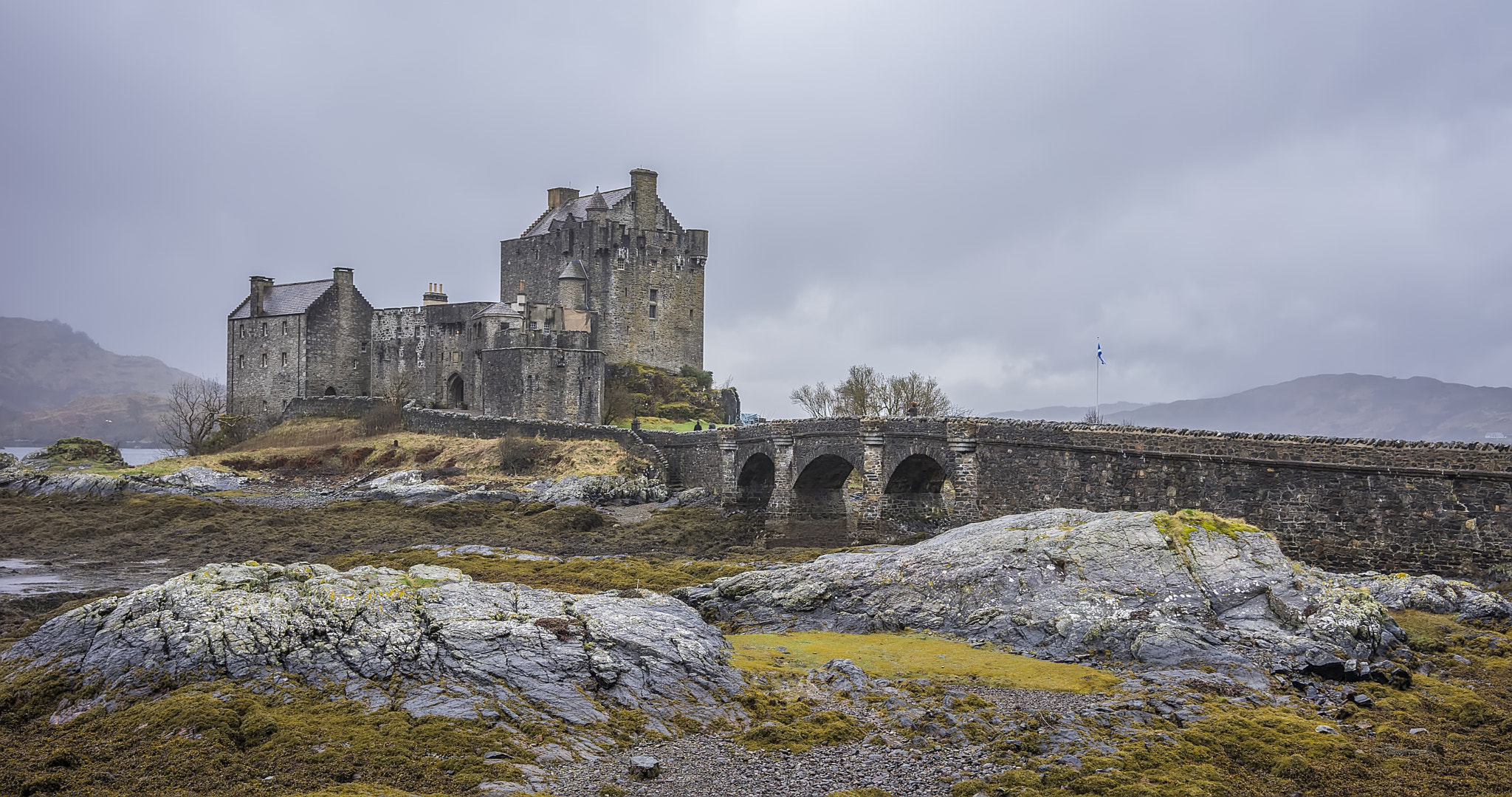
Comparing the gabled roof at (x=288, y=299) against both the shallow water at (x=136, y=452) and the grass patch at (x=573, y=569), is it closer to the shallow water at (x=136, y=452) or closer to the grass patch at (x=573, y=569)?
the grass patch at (x=573, y=569)

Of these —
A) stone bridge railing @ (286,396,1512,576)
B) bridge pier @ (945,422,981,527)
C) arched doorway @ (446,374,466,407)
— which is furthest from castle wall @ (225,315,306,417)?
bridge pier @ (945,422,981,527)

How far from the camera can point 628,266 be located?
210 ft

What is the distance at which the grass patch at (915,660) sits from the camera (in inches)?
646

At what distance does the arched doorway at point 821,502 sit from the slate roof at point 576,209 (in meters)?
29.4

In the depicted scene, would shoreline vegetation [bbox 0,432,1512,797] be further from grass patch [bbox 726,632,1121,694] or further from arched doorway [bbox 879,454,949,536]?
arched doorway [bbox 879,454,949,536]

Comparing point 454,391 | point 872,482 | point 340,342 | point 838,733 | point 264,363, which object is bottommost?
point 838,733

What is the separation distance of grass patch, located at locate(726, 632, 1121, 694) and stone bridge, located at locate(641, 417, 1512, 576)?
9.86 m

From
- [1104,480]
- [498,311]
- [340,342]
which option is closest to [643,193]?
[498,311]

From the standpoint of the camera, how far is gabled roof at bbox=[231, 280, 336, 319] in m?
63.9

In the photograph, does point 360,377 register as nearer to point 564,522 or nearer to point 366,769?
point 564,522

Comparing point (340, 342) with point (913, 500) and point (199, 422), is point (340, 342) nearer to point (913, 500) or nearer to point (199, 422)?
point (199, 422)

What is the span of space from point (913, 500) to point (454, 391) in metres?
35.3

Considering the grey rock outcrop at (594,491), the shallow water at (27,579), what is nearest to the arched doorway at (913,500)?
the grey rock outcrop at (594,491)

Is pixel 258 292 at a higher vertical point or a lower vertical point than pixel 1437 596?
higher
